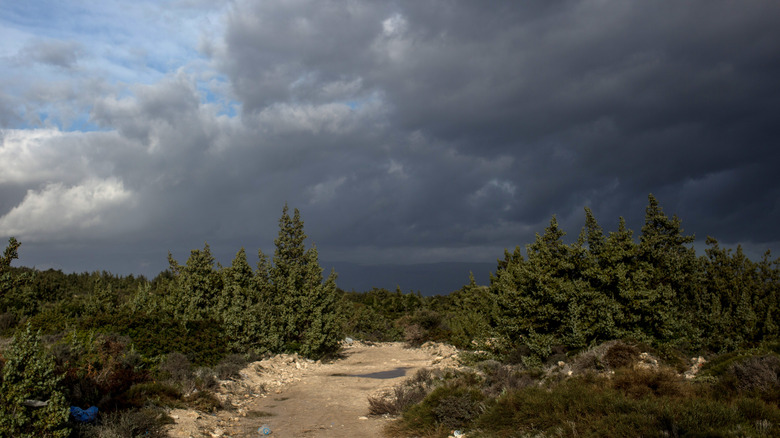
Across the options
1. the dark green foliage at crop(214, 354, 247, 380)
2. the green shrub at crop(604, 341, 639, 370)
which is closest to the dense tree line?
the green shrub at crop(604, 341, 639, 370)

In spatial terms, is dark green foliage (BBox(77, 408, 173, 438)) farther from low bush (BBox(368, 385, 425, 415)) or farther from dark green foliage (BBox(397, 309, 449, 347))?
dark green foliage (BBox(397, 309, 449, 347))

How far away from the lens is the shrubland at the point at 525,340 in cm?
826

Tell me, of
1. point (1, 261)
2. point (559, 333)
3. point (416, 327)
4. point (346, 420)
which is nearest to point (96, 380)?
point (1, 261)

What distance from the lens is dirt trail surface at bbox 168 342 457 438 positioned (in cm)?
1116

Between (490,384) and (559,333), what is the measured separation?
13.7 ft

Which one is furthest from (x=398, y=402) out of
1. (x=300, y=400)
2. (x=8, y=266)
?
(x=8, y=266)

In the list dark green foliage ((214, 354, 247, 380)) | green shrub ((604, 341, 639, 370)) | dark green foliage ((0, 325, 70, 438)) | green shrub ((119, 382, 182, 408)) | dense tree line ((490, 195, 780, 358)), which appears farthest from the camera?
dark green foliage ((214, 354, 247, 380))

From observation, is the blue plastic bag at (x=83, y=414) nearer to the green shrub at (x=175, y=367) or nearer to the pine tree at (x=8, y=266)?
the pine tree at (x=8, y=266)

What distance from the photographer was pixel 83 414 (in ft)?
30.7

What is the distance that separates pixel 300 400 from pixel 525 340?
904 centimetres

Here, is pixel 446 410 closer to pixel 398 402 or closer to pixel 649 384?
pixel 398 402

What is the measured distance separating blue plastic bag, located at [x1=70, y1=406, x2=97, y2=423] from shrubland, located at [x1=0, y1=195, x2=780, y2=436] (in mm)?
264

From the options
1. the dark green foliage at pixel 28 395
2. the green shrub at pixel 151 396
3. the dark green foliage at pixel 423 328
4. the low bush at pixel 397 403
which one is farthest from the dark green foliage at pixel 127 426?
the dark green foliage at pixel 423 328

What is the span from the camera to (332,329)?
27438 millimetres
